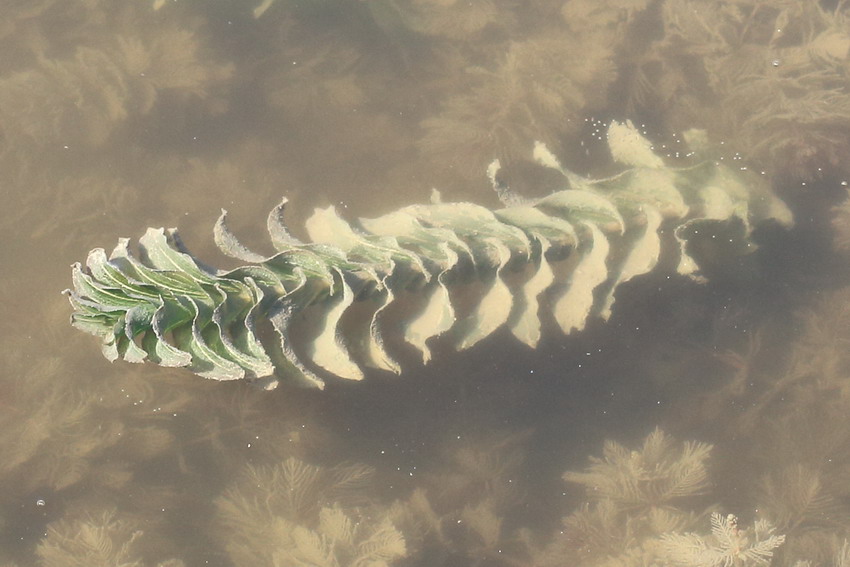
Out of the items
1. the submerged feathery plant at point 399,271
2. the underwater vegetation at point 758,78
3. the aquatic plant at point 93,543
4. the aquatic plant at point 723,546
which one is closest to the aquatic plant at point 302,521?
the aquatic plant at point 93,543

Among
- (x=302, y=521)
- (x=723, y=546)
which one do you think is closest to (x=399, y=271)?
(x=302, y=521)

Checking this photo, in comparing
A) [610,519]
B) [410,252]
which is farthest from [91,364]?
[610,519]

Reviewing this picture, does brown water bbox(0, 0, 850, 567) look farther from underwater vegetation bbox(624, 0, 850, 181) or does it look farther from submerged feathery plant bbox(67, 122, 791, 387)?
submerged feathery plant bbox(67, 122, 791, 387)

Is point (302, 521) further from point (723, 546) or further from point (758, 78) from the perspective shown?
point (758, 78)

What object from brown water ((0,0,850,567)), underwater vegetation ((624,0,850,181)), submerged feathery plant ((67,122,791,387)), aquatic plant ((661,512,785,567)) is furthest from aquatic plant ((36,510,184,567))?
underwater vegetation ((624,0,850,181))

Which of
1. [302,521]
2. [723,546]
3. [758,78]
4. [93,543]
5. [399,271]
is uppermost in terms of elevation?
[399,271]

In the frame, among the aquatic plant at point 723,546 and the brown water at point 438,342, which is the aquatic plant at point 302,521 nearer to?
the brown water at point 438,342

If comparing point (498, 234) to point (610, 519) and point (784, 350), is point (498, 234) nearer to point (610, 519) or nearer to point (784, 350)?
point (610, 519)
